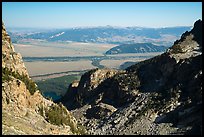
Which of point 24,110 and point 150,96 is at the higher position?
point 24,110

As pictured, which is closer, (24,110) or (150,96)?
(24,110)

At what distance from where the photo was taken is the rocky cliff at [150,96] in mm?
51953

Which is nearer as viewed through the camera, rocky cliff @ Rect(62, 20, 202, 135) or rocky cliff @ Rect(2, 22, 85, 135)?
rocky cliff @ Rect(2, 22, 85, 135)

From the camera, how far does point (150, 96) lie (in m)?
62.2

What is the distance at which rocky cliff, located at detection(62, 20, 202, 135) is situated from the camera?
52.0 m

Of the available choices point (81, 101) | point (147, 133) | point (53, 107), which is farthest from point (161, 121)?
point (81, 101)

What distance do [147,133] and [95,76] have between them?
2873 centimetres

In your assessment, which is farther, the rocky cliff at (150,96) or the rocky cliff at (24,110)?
the rocky cliff at (150,96)

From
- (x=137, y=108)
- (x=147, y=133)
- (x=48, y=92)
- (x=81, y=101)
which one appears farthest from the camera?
(x=48, y=92)

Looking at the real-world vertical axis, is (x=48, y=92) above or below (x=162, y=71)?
below

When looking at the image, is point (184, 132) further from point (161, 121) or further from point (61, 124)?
point (61, 124)

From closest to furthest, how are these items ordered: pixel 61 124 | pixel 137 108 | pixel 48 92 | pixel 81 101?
pixel 61 124
pixel 137 108
pixel 81 101
pixel 48 92

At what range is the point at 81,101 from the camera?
75.2 meters

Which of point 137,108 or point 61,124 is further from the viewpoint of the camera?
point 137,108
